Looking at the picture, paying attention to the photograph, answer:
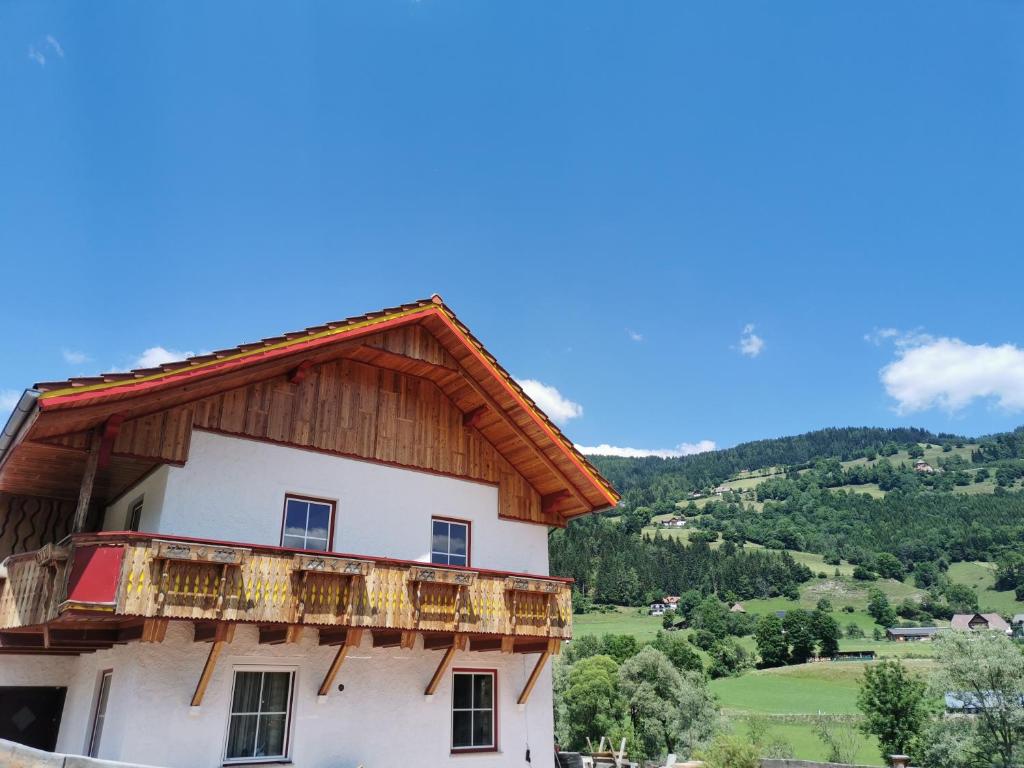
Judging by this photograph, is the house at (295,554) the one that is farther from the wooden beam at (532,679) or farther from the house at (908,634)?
the house at (908,634)

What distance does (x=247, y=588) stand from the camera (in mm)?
10469

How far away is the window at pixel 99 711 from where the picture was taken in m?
11.8

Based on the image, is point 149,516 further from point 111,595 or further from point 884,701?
point 884,701

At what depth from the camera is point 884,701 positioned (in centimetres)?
6719

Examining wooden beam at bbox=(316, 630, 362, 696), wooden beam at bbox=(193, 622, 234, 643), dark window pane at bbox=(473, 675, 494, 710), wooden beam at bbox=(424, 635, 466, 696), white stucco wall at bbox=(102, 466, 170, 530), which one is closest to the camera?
wooden beam at bbox=(193, 622, 234, 643)

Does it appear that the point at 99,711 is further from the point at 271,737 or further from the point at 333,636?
the point at 333,636

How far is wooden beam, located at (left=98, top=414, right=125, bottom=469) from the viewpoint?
440 inches

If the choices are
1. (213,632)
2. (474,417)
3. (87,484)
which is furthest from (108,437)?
(474,417)

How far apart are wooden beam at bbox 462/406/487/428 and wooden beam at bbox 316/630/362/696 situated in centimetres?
552

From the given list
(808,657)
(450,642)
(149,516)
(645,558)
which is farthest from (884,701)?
(645,558)

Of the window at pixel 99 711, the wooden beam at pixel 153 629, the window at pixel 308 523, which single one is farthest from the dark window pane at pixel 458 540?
the window at pixel 99 711

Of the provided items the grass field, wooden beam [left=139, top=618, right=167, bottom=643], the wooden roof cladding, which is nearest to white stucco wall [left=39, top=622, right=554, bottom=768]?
wooden beam [left=139, top=618, right=167, bottom=643]

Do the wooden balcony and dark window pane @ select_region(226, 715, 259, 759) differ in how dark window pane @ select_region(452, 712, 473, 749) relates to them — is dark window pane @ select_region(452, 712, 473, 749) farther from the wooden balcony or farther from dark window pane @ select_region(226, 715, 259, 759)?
dark window pane @ select_region(226, 715, 259, 759)

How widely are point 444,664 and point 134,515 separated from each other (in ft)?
20.6
